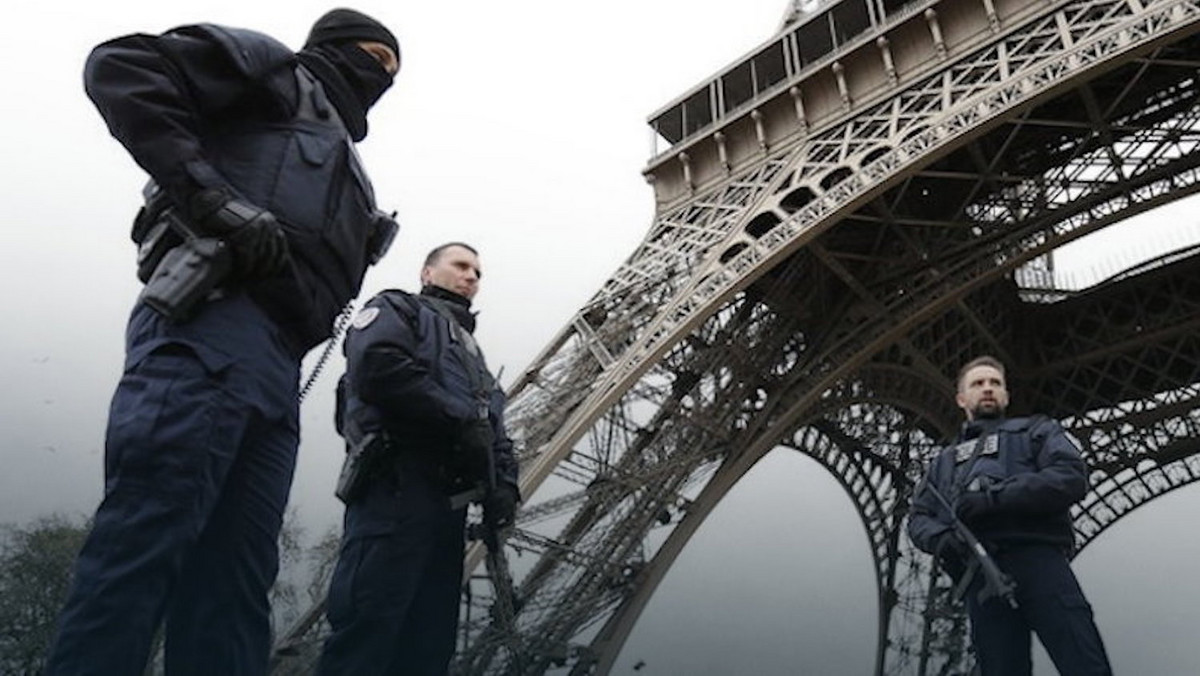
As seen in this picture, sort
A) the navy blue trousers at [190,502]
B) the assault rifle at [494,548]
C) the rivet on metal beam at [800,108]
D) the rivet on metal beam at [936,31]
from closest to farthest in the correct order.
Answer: the navy blue trousers at [190,502]
the assault rifle at [494,548]
the rivet on metal beam at [936,31]
the rivet on metal beam at [800,108]

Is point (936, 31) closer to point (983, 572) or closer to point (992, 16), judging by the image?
point (992, 16)

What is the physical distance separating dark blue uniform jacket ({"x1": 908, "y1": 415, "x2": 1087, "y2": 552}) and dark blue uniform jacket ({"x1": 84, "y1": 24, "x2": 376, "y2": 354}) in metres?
2.82

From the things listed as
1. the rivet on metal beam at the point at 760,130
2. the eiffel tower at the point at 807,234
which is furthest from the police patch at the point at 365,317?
the rivet on metal beam at the point at 760,130

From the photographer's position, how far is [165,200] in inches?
94.7

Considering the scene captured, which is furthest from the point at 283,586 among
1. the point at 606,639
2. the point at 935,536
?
the point at 935,536

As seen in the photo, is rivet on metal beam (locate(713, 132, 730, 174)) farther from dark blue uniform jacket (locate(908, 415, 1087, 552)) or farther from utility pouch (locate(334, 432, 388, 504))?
utility pouch (locate(334, 432, 388, 504))

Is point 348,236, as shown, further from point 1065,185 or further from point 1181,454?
point 1181,454

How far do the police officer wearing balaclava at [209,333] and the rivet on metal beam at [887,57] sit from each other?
36.0ft

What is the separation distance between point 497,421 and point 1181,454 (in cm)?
1982

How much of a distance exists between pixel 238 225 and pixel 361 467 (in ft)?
3.57

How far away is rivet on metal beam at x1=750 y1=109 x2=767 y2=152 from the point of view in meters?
13.5

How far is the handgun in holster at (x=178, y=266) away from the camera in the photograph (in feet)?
7.18

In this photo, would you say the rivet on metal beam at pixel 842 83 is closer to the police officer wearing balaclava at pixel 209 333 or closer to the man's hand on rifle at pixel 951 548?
the man's hand on rifle at pixel 951 548

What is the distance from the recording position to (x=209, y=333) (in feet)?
7.35
